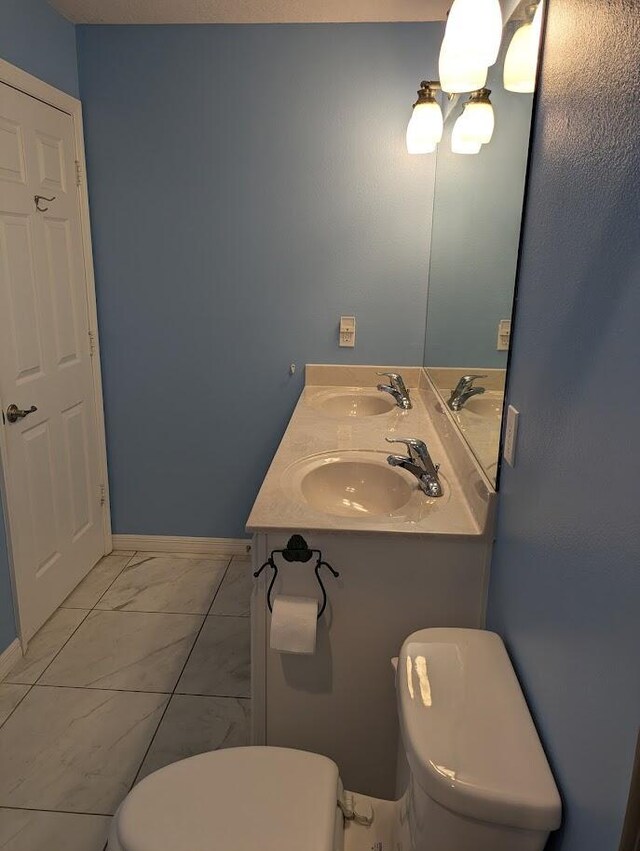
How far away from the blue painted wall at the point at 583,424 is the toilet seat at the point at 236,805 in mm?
433

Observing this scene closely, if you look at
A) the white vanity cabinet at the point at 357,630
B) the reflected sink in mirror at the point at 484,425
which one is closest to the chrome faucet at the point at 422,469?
the reflected sink in mirror at the point at 484,425

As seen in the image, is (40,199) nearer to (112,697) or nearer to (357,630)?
(112,697)

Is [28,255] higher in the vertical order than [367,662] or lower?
higher

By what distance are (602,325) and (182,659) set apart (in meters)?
2.01

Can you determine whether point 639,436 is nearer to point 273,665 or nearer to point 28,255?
point 273,665

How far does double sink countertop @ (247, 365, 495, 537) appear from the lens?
1.46 m

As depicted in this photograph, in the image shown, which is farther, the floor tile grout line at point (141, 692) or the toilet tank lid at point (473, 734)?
the floor tile grout line at point (141, 692)

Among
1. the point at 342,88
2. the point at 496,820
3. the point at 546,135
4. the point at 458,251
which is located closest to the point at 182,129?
the point at 342,88

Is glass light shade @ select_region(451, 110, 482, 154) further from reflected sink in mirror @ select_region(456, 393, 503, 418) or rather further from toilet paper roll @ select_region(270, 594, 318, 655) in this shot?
toilet paper roll @ select_region(270, 594, 318, 655)

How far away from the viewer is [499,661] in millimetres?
1188

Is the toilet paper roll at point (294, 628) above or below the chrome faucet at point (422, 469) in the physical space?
below

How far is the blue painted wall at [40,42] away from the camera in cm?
215

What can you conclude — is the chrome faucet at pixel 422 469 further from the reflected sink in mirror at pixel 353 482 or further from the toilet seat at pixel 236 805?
the toilet seat at pixel 236 805

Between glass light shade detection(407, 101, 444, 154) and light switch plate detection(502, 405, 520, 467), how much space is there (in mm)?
1440
